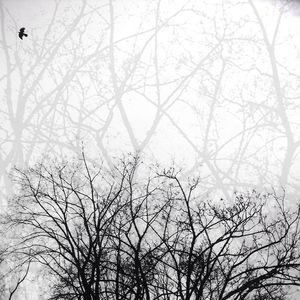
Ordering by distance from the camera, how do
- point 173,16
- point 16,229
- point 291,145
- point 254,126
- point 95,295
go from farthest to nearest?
1. point 173,16
2. point 254,126
3. point 291,145
4. point 16,229
5. point 95,295

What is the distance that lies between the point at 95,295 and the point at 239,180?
13.0m

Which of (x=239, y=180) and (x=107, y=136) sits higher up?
(x=107, y=136)

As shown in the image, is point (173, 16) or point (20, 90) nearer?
point (173, 16)

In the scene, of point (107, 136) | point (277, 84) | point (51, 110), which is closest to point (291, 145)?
point (277, 84)

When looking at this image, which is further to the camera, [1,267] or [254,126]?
[254,126]

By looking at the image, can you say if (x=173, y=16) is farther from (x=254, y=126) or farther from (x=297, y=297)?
(x=297, y=297)

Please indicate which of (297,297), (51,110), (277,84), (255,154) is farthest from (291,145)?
(51,110)

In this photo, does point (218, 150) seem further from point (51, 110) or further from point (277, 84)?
point (51, 110)

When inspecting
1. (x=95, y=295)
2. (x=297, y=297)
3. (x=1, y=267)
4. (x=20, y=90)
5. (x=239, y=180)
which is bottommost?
(x=95, y=295)

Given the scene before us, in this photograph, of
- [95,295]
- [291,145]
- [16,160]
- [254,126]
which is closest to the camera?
[95,295]

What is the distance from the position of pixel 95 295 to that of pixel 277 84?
51.1 feet

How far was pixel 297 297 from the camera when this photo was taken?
14898 mm

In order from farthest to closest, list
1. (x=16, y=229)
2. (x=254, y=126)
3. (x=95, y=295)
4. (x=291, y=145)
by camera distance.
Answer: (x=254, y=126) → (x=291, y=145) → (x=16, y=229) → (x=95, y=295)

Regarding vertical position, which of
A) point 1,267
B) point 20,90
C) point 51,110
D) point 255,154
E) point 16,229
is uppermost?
point 20,90
